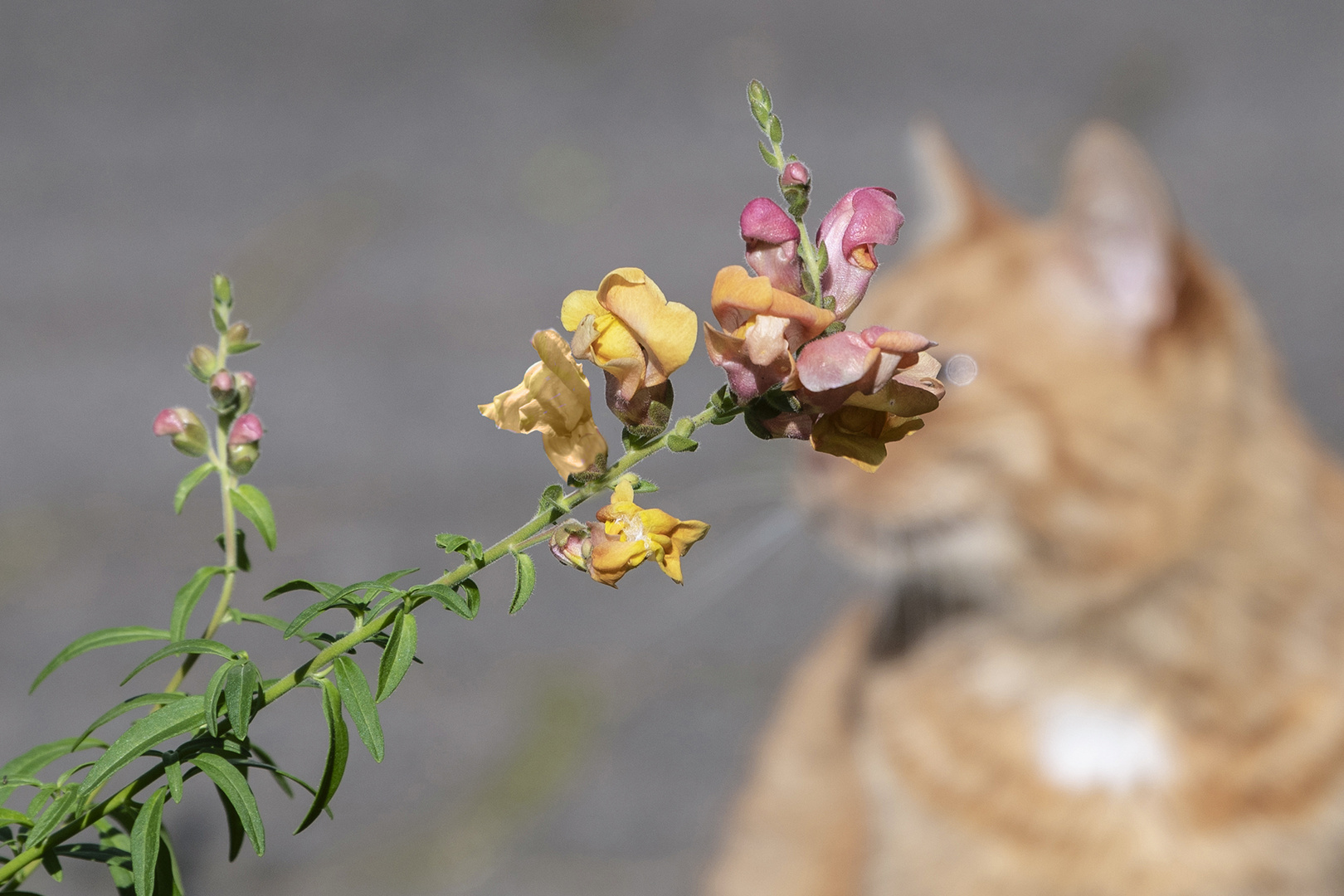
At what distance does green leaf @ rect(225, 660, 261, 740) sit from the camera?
0.19 metres

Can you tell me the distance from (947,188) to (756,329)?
110cm

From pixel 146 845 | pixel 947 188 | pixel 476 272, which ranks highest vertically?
pixel 476 272

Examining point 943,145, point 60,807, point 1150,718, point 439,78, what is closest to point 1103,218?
point 943,145

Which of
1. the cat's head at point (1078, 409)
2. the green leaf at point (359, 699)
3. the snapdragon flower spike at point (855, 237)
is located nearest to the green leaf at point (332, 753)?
the green leaf at point (359, 699)

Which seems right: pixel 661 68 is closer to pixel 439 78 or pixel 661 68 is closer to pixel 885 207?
pixel 439 78

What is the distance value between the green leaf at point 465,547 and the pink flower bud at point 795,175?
0.07 metres

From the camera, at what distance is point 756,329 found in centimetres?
17

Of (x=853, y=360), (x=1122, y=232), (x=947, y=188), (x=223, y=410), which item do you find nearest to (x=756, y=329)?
(x=853, y=360)

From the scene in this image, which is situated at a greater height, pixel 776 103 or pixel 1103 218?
pixel 776 103

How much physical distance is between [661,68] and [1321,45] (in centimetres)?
124

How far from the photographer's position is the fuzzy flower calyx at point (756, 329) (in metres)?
0.17

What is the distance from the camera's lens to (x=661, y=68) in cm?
226

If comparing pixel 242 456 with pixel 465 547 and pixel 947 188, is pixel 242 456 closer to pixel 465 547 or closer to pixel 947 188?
pixel 465 547

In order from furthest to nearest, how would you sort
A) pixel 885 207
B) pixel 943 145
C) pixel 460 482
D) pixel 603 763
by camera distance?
1. pixel 460 482
2. pixel 603 763
3. pixel 943 145
4. pixel 885 207
